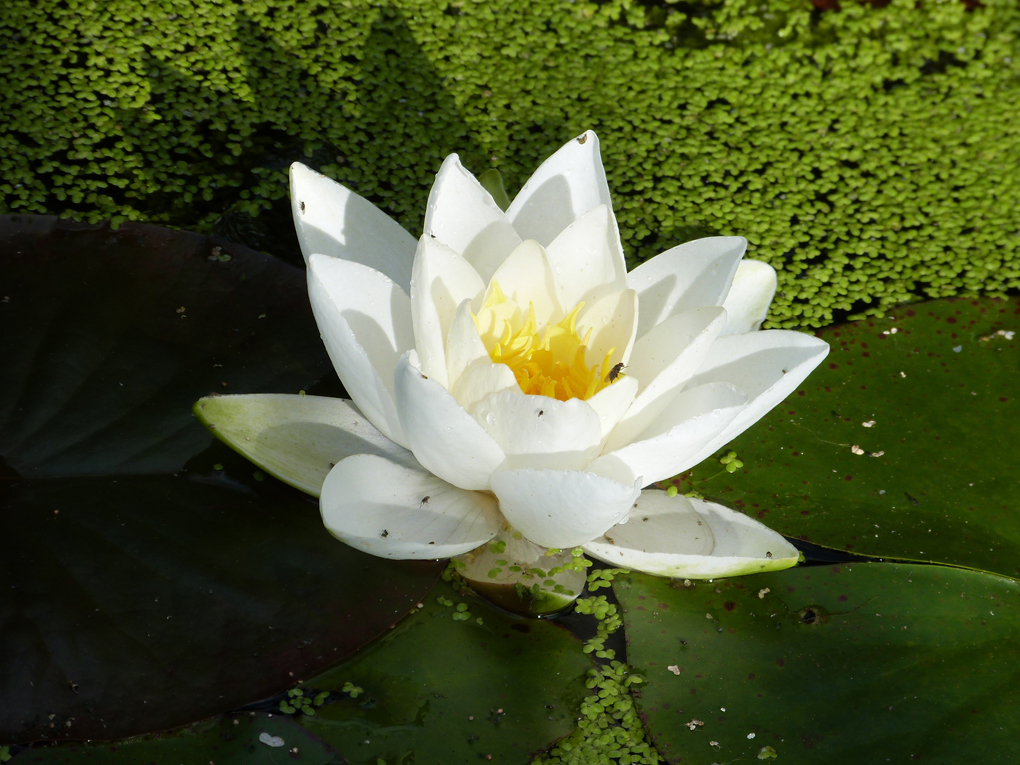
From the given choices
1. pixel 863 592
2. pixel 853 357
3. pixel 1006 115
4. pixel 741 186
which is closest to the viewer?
pixel 863 592

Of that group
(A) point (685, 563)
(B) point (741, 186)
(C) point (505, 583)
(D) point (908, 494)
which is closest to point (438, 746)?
(C) point (505, 583)

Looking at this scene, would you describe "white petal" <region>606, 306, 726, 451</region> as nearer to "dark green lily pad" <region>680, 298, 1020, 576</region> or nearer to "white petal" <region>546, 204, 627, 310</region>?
"white petal" <region>546, 204, 627, 310</region>

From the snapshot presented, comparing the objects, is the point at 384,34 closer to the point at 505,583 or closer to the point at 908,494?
the point at 505,583

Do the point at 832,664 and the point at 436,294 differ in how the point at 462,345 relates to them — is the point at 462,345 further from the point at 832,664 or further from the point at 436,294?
the point at 832,664

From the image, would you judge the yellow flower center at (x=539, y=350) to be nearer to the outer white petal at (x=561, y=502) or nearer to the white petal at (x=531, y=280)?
the white petal at (x=531, y=280)

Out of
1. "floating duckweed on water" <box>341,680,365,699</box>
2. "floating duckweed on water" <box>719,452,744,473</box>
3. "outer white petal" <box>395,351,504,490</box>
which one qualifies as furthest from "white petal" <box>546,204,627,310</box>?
"floating duckweed on water" <box>341,680,365,699</box>

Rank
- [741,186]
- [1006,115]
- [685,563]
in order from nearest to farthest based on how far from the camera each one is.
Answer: [685,563], [741,186], [1006,115]

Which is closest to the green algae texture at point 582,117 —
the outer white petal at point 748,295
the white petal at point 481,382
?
the outer white petal at point 748,295
